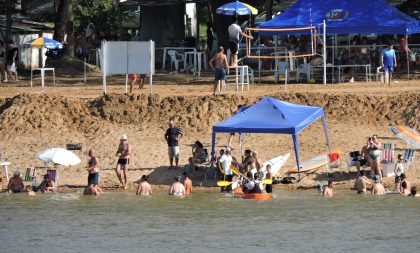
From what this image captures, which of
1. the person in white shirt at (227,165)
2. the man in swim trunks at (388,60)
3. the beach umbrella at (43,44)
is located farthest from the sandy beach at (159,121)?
the beach umbrella at (43,44)

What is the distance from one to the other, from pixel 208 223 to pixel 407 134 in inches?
237

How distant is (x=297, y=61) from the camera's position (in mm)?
41438

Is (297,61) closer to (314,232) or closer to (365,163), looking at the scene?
(365,163)

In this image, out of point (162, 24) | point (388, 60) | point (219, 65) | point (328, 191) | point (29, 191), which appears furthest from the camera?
point (162, 24)

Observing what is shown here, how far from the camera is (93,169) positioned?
30.4 meters

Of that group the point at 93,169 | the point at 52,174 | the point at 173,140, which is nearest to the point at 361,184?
the point at 173,140

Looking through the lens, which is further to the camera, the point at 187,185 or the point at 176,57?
the point at 176,57

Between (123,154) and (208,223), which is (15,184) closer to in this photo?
(123,154)

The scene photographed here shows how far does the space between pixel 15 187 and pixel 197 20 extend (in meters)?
23.4

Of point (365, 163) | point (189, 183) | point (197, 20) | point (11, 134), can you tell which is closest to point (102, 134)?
point (11, 134)

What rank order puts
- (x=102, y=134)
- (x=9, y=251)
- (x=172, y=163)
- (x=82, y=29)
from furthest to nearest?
1. (x=82, y=29)
2. (x=102, y=134)
3. (x=172, y=163)
4. (x=9, y=251)

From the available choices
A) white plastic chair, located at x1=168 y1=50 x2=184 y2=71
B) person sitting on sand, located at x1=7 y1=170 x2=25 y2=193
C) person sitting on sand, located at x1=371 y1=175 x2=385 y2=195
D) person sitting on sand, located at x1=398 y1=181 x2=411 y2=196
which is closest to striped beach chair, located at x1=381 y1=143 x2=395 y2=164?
person sitting on sand, located at x1=371 y1=175 x2=385 y2=195

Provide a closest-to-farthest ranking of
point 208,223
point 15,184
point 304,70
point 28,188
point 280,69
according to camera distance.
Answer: point 208,223
point 15,184
point 28,188
point 304,70
point 280,69

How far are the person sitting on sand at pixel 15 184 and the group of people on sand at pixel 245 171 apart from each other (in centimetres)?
481
